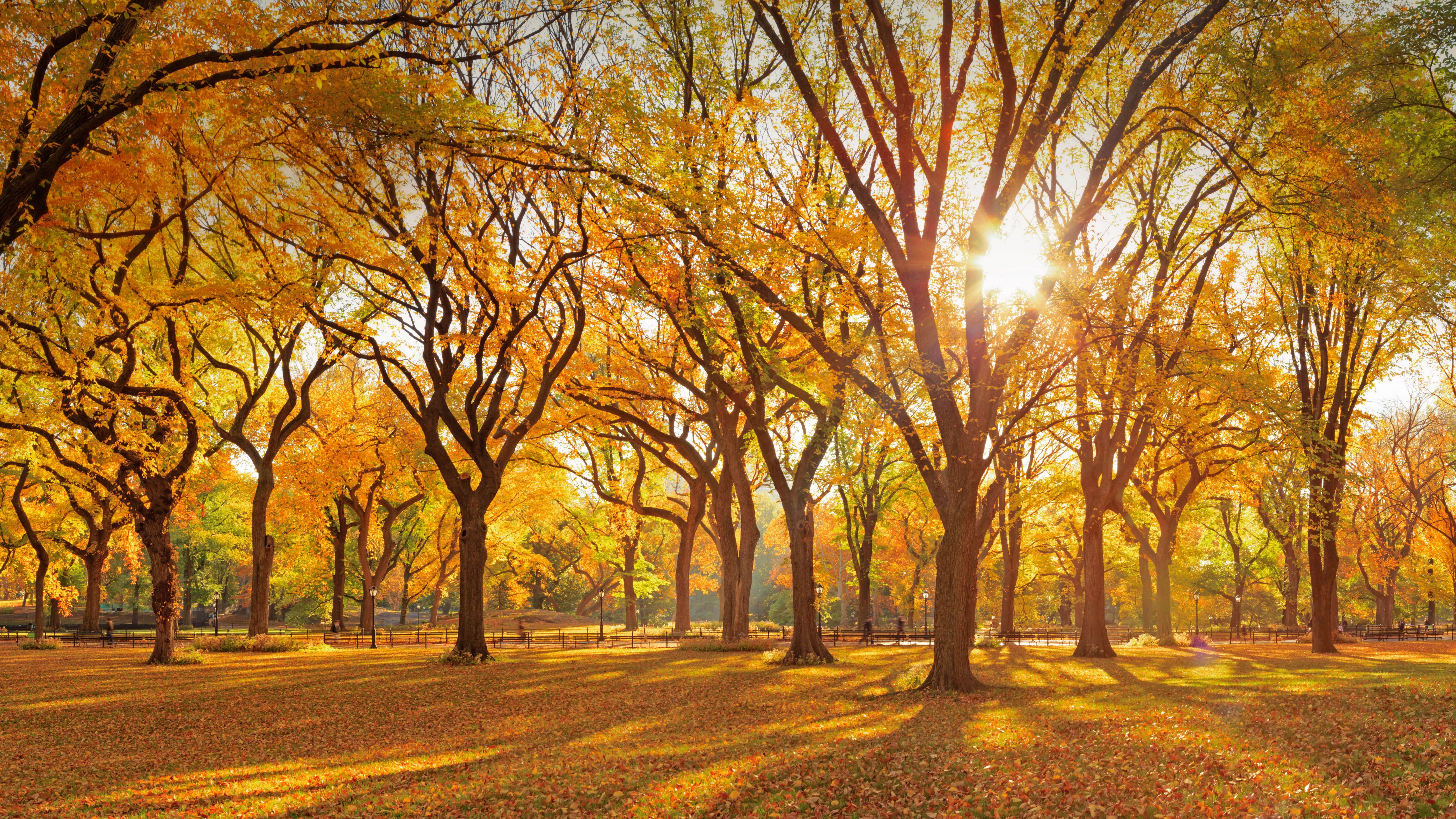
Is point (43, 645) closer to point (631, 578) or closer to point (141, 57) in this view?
point (631, 578)

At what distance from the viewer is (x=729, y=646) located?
2684cm

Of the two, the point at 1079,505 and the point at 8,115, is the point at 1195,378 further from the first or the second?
the point at 1079,505

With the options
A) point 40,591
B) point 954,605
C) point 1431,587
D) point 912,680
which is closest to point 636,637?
point 40,591

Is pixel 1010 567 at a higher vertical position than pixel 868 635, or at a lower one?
higher

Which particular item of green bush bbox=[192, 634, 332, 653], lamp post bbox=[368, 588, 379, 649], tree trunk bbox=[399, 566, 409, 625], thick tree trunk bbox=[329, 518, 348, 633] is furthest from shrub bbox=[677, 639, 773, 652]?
tree trunk bbox=[399, 566, 409, 625]

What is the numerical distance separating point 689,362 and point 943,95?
44.8 ft

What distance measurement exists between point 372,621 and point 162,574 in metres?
15.5

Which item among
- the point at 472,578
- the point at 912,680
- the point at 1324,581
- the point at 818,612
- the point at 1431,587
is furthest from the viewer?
the point at 1431,587

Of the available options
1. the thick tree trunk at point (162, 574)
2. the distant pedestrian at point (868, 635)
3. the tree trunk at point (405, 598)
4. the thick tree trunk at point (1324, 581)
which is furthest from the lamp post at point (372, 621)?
the thick tree trunk at point (1324, 581)

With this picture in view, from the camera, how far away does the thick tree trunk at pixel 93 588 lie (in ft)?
110

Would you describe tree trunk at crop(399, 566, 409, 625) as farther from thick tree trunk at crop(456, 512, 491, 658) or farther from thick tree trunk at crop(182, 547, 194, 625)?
thick tree trunk at crop(456, 512, 491, 658)

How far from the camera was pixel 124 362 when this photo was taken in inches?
822

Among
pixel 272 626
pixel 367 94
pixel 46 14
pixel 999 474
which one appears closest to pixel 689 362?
pixel 999 474

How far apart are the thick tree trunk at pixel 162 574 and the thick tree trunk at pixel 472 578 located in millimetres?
6926
